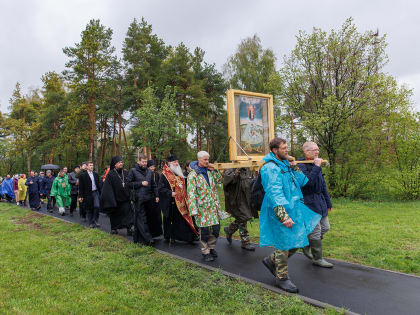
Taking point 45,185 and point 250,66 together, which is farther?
point 250,66

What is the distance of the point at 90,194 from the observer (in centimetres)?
1016

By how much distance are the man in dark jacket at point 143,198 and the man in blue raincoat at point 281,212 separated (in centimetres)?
371

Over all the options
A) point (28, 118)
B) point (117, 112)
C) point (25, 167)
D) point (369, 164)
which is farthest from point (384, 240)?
point (25, 167)

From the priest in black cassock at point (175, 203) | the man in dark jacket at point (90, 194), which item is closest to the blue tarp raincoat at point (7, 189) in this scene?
the man in dark jacket at point (90, 194)

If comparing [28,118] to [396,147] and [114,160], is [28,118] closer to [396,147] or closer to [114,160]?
[114,160]

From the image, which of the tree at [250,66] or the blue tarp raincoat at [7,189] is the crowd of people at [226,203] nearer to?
the blue tarp raincoat at [7,189]

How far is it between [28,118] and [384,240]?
4594 cm

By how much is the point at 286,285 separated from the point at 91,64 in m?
27.4

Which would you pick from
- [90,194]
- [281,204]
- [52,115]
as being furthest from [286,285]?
[52,115]

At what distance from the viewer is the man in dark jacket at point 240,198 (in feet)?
21.1

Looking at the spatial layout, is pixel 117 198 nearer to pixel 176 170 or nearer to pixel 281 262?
pixel 176 170

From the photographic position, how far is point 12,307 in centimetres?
402

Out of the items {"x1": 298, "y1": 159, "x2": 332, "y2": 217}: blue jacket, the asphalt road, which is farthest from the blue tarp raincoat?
{"x1": 298, "y1": 159, "x2": 332, "y2": 217}: blue jacket

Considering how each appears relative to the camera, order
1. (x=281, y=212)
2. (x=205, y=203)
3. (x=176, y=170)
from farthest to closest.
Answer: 1. (x=176, y=170)
2. (x=205, y=203)
3. (x=281, y=212)
